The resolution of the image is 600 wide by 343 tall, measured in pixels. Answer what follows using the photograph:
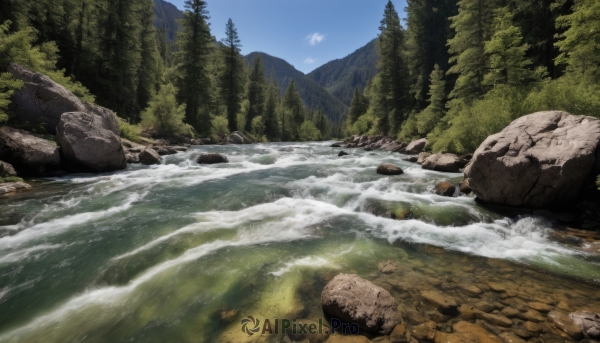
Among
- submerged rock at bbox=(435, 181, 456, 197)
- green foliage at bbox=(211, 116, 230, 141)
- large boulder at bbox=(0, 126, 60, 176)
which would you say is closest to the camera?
submerged rock at bbox=(435, 181, 456, 197)

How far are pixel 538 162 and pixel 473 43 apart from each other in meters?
Result: 16.5

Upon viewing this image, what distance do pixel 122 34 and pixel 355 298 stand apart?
35.3m

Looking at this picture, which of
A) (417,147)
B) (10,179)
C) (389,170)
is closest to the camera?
(10,179)

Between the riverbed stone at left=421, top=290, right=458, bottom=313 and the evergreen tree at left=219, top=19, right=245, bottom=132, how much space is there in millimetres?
40736

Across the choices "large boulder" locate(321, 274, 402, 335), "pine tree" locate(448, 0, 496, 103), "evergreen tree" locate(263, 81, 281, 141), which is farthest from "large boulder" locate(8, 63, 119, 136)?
"evergreen tree" locate(263, 81, 281, 141)

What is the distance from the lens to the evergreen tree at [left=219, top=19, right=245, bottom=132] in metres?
40.0

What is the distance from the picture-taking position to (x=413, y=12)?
3466 cm

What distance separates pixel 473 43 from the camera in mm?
19594

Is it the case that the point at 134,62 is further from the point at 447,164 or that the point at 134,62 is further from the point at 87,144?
the point at 447,164

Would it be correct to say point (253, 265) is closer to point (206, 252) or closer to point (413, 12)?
point (206, 252)

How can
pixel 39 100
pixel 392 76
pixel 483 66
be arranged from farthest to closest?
pixel 392 76
pixel 483 66
pixel 39 100

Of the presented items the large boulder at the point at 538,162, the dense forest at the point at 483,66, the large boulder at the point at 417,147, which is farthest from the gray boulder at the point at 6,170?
→ the large boulder at the point at 417,147

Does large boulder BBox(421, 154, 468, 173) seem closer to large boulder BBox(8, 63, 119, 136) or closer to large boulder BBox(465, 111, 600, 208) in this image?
large boulder BBox(465, 111, 600, 208)

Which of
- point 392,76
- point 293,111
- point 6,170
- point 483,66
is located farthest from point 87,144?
point 293,111
